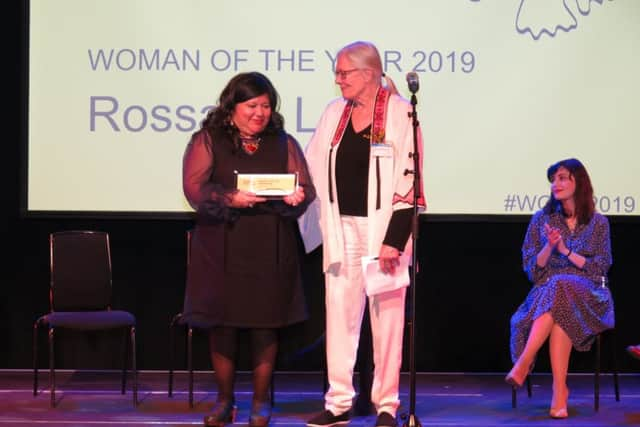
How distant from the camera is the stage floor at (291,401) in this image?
16.4ft

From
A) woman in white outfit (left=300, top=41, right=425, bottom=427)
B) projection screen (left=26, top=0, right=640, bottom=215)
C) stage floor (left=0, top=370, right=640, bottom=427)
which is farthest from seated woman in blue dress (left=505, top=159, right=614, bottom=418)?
woman in white outfit (left=300, top=41, right=425, bottom=427)

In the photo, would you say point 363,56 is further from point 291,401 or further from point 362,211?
point 291,401

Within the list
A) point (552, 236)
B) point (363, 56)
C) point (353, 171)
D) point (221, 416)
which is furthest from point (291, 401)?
point (363, 56)

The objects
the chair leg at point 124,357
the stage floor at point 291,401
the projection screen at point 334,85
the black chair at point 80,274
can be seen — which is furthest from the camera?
the projection screen at point 334,85

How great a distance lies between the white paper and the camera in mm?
4461

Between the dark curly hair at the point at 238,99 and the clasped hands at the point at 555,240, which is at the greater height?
the dark curly hair at the point at 238,99

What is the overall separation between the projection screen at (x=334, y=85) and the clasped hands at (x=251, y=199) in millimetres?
1693

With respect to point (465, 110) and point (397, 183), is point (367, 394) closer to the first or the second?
point (397, 183)

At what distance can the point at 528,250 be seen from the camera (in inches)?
216

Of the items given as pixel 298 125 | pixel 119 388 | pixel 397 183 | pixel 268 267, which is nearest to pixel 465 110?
pixel 298 125

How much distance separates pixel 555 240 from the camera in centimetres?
529

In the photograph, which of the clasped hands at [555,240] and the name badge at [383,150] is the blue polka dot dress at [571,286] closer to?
the clasped hands at [555,240]

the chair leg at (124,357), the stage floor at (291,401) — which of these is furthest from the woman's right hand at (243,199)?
the chair leg at (124,357)

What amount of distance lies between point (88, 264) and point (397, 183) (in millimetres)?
2257
